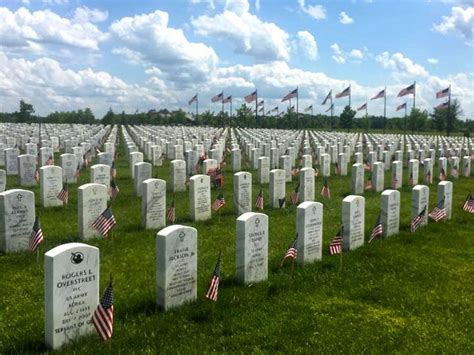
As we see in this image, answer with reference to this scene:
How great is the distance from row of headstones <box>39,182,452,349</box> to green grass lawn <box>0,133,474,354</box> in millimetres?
208

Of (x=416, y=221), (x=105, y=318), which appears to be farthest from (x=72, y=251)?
(x=416, y=221)

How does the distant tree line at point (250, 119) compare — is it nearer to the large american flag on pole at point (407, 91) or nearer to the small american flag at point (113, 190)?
the large american flag on pole at point (407, 91)

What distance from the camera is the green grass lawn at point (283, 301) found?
5.83m

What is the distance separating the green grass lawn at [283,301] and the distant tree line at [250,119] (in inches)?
2524

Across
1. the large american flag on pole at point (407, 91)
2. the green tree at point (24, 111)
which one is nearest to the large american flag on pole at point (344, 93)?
the large american flag on pole at point (407, 91)

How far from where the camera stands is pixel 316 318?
6.57 metres

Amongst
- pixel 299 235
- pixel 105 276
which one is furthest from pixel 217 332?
pixel 299 235

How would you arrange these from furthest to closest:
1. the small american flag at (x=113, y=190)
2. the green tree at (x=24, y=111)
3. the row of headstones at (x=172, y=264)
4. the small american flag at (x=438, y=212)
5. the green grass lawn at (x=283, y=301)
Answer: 1. the green tree at (x=24, y=111)
2. the small american flag at (x=113, y=190)
3. the small american flag at (x=438, y=212)
4. the green grass lawn at (x=283, y=301)
5. the row of headstones at (x=172, y=264)

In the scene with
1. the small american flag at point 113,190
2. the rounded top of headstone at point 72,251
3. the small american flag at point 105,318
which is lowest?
the small american flag at point 105,318

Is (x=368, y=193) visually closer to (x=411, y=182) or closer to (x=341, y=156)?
(x=411, y=182)

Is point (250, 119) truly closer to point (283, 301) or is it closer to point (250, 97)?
point (250, 97)

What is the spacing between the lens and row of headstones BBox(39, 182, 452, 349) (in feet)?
18.2

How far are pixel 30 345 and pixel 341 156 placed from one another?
18.2m

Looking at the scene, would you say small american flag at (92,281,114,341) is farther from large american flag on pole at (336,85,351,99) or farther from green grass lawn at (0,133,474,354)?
large american flag on pole at (336,85,351,99)
